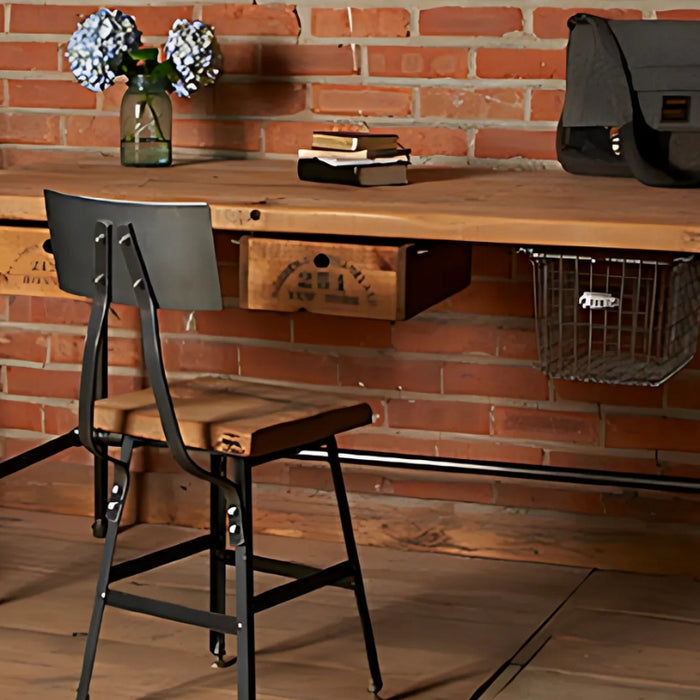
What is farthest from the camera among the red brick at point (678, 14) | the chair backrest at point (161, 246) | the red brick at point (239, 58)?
the red brick at point (239, 58)

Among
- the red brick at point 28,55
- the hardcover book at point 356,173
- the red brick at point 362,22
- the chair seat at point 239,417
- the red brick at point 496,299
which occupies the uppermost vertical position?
the red brick at point 362,22

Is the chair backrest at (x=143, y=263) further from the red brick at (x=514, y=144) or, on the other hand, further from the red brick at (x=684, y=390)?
the red brick at (x=684, y=390)

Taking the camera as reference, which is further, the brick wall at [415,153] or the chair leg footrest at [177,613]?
the brick wall at [415,153]

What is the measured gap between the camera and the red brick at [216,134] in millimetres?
3207

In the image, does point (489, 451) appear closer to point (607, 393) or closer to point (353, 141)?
point (607, 393)

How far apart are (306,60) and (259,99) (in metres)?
0.14

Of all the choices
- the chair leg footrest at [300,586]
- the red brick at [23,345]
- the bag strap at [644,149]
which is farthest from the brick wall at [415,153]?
the chair leg footrest at [300,586]

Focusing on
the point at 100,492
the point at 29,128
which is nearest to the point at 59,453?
the point at 100,492

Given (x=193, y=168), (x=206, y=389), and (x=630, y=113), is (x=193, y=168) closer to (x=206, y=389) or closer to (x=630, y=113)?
(x=206, y=389)

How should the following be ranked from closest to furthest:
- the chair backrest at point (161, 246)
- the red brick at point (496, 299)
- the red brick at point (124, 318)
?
the chair backrest at point (161, 246), the red brick at point (496, 299), the red brick at point (124, 318)

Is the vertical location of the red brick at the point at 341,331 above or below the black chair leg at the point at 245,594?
above

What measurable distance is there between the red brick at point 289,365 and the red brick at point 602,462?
548 millimetres

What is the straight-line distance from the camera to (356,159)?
8.53 ft

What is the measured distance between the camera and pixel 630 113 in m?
2.56
